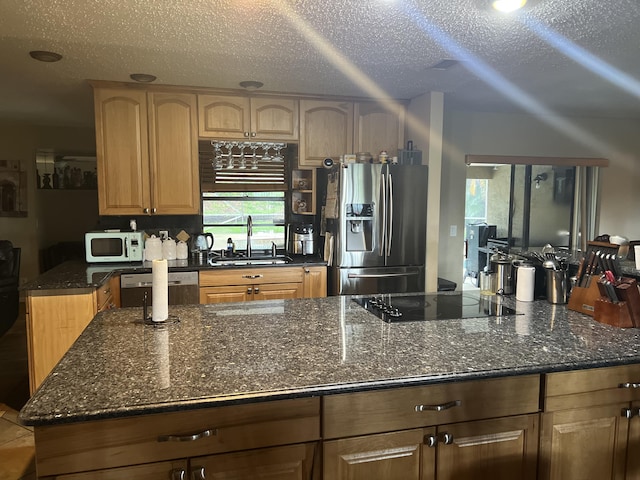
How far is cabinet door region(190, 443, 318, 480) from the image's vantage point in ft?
4.12

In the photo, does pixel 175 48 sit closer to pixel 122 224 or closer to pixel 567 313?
pixel 122 224

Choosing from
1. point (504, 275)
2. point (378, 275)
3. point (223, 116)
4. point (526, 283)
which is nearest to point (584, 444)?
Result: point (526, 283)

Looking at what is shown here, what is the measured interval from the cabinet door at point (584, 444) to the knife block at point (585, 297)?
1.76 feet

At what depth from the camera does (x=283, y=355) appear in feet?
4.93

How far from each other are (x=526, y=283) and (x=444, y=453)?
3.89ft

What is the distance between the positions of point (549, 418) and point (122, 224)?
3720mm

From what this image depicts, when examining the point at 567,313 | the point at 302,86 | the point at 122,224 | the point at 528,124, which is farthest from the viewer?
the point at 528,124

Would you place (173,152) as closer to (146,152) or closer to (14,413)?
(146,152)

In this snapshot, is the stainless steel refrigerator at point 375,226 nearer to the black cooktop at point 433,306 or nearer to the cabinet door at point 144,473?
the black cooktop at point 433,306

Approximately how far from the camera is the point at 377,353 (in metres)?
1.53

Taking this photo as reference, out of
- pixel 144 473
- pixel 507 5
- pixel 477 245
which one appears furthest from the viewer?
pixel 477 245

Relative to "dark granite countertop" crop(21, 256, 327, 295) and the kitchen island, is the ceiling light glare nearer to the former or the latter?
the kitchen island

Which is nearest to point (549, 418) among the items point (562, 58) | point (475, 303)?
point (475, 303)

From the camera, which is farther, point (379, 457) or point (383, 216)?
point (383, 216)
